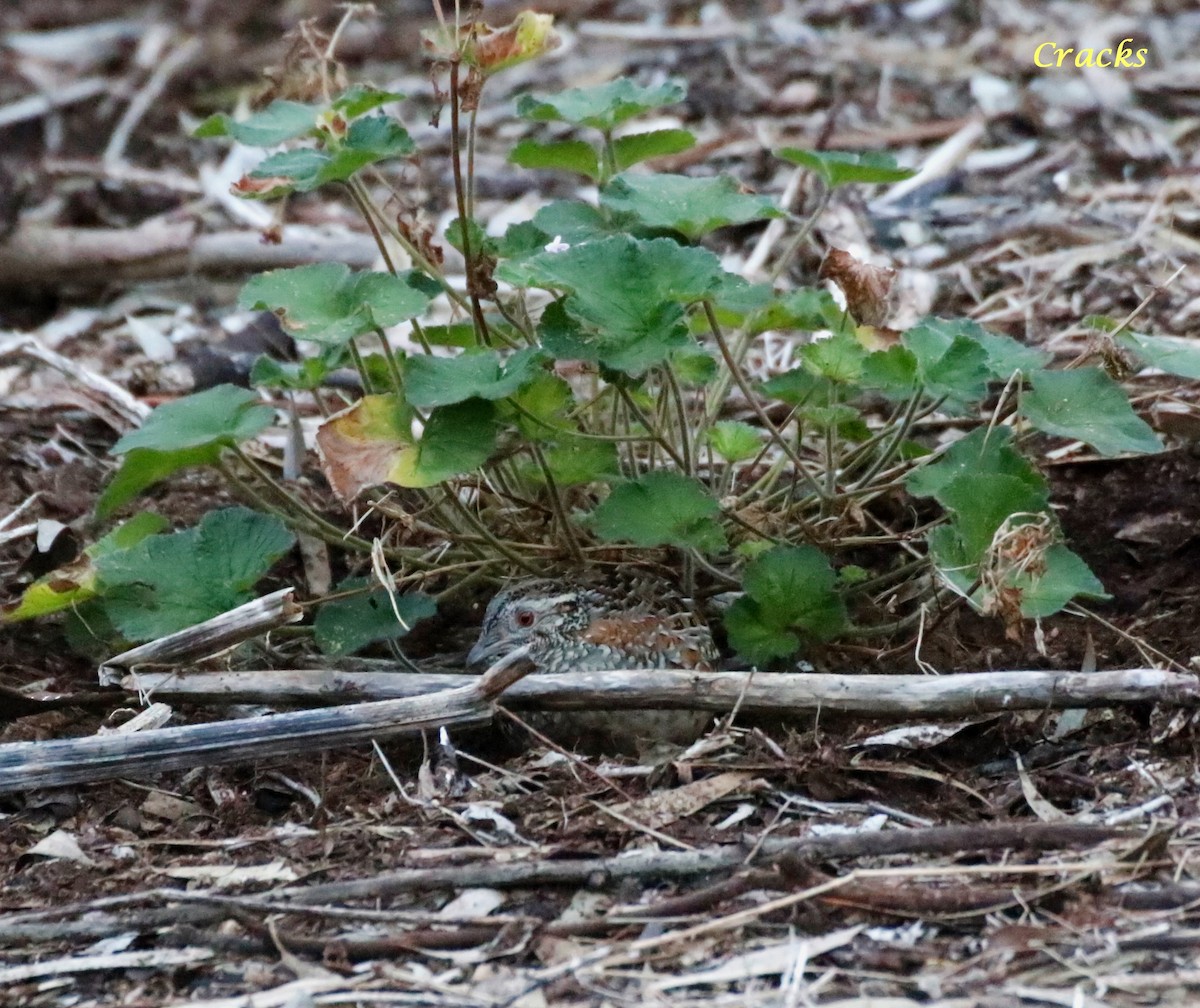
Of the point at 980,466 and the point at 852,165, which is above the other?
the point at 852,165

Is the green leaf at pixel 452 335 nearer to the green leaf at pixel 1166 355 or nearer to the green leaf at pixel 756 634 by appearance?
the green leaf at pixel 756 634

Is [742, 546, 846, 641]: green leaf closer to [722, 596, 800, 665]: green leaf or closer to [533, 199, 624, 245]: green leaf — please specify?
[722, 596, 800, 665]: green leaf

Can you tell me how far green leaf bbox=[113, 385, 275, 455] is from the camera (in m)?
2.07

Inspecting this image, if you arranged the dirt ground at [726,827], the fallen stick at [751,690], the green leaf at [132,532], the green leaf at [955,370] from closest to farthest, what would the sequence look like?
the dirt ground at [726,827] < the fallen stick at [751,690] < the green leaf at [955,370] < the green leaf at [132,532]

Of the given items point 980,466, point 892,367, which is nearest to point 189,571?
point 892,367

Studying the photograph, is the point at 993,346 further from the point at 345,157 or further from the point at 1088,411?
the point at 345,157

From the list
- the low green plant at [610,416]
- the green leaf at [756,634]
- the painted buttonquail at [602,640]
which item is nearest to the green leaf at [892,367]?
the low green plant at [610,416]

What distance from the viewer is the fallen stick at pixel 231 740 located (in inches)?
Answer: 73.8

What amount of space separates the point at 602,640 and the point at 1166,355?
0.90m

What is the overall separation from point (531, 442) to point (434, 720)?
1.42ft

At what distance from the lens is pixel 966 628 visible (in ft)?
7.81

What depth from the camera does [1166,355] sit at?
208 cm

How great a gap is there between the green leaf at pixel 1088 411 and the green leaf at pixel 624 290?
0.50 m

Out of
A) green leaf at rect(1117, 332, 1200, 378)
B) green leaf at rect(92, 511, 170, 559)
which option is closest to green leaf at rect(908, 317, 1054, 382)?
green leaf at rect(1117, 332, 1200, 378)
